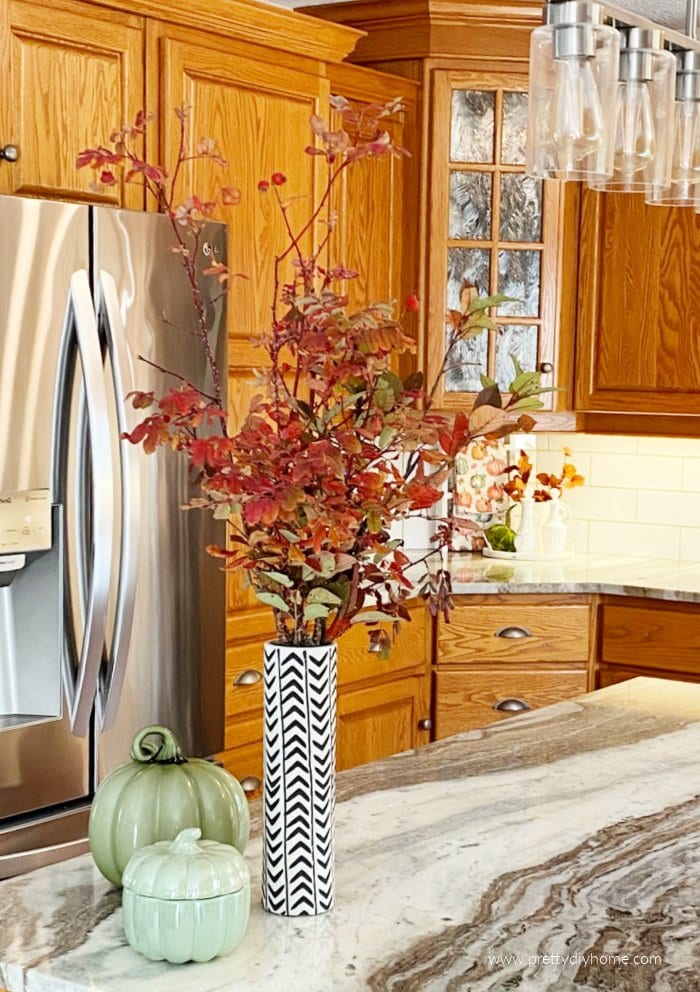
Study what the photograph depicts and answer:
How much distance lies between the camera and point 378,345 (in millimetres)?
1288

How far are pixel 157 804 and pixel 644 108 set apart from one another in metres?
0.96

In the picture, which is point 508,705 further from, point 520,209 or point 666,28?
point 666,28

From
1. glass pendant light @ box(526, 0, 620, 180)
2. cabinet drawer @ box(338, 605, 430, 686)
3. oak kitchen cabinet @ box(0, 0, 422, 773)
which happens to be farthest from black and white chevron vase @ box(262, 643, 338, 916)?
cabinet drawer @ box(338, 605, 430, 686)

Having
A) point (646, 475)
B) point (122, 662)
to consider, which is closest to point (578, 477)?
point (646, 475)

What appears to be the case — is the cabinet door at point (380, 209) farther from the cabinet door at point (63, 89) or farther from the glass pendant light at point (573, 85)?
the glass pendant light at point (573, 85)

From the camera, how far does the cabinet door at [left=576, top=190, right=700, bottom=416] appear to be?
4152 mm

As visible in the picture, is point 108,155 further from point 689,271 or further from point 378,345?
point 689,271

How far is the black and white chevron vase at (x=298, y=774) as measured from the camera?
1.39 m

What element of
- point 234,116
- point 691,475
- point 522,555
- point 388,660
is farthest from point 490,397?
point 691,475

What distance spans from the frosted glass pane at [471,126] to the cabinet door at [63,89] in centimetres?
140

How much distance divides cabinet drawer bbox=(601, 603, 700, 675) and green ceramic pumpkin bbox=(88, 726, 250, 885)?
262cm

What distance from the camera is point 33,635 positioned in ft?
8.83

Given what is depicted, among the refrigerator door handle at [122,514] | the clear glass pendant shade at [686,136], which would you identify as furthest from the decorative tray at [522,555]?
the clear glass pendant shade at [686,136]

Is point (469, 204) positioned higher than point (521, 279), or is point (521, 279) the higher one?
point (469, 204)
